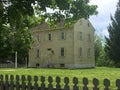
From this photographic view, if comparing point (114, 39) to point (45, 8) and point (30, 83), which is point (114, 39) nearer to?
point (45, 8)

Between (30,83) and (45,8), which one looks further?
(45,8)

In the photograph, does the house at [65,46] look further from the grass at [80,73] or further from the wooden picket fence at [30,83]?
the wooden picket fence at [30,83]

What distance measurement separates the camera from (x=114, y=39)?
57.8m

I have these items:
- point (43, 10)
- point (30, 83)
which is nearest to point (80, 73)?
point (43, 10)

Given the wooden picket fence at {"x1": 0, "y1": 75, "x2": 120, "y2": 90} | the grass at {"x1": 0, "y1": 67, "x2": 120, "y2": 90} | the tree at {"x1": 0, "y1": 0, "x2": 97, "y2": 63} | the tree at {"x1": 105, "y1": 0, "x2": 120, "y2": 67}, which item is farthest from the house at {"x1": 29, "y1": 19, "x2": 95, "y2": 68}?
the wooden picket fence at {"x1": 0, "y1": 75, "x2": 120, "y2": 90}

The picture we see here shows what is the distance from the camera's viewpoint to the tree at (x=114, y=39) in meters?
57.5

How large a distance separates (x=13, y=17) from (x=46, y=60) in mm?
45330

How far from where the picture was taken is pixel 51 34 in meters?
55.8

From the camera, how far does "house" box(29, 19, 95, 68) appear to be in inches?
2066

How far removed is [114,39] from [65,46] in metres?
9.88

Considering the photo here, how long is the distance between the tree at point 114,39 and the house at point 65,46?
3647 mm

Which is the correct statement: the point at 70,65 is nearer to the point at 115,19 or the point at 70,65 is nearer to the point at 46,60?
the point at 46,60

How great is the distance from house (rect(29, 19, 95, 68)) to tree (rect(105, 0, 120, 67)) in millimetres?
3647

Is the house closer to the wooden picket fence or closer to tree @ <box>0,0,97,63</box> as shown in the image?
tree @ <box>0,0,97,63</box>
